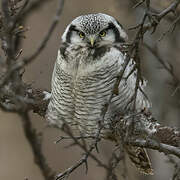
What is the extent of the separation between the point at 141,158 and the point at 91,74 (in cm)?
112

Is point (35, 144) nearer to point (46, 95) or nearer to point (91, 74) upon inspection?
point (91, 74)

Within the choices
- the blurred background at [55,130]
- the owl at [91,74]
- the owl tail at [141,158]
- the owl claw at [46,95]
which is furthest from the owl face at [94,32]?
the blurred background at [55,130]

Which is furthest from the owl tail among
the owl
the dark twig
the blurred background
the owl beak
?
the dark twig

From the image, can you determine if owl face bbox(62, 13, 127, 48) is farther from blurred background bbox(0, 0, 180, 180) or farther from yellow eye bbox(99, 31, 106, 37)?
blurred background bbox(0, 0, 180, 180)

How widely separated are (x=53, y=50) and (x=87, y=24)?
151 inches

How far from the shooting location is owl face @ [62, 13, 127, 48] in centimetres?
416

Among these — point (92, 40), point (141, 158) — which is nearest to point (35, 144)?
point (92, 40)

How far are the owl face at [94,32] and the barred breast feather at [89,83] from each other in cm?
7

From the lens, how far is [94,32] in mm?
4160

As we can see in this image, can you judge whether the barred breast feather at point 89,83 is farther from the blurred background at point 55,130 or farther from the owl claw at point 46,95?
the blurred background at point 55,130

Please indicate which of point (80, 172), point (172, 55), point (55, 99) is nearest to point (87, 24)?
point (55, 99)

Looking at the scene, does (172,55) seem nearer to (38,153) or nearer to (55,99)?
(55,99)

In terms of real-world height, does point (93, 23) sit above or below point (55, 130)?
above

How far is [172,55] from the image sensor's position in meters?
7.07
